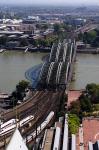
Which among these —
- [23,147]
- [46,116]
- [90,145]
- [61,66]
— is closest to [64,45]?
[61,66]

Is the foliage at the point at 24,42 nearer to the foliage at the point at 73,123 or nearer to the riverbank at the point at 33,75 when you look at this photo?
the riverbank at the point at 33,75

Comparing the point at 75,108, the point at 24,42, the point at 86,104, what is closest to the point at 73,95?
the point at 86,104

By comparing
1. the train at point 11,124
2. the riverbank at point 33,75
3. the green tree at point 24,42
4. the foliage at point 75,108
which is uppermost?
the green tree at point 24,42

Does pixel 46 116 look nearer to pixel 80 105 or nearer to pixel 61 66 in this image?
pixel 80 105

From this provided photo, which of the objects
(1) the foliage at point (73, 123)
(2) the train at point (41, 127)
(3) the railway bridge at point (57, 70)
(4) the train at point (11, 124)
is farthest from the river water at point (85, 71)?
(1) the foliage at point (73, 123)

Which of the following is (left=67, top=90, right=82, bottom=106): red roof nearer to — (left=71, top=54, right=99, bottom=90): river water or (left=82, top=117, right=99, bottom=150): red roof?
(left=71, top=54, right=99, bottom=90): river water

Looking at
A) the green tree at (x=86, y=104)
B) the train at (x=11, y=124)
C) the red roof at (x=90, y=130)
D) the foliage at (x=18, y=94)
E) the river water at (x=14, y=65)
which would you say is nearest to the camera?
the red roof at (x=90, y=130)
